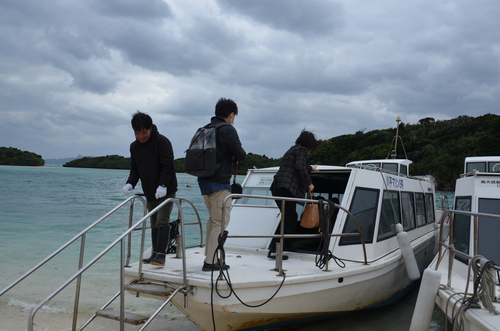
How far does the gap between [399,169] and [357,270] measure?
951cm

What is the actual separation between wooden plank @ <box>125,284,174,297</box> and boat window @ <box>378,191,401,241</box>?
11.4ft

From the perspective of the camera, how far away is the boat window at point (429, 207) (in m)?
10.00

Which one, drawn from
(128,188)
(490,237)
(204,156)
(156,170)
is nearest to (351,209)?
(490,237)

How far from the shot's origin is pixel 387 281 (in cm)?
636

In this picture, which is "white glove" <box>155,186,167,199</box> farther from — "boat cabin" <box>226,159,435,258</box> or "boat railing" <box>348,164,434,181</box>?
"boat railing" <box>348,164,434,181</box>

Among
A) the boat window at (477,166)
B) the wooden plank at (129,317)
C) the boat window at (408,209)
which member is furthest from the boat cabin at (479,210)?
the boat window at (477,166)

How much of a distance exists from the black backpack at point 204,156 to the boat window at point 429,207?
7.04 m

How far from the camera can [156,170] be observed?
5.02 metres

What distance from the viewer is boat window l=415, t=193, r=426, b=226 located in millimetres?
8930

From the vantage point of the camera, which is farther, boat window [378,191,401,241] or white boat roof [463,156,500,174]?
white boat roof [463,156,500,174]

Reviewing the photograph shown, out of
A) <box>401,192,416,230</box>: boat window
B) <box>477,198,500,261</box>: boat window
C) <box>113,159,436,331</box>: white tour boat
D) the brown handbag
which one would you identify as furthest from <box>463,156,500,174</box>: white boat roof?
the brown handbag

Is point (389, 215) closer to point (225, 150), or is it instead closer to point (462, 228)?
point (462, 228)

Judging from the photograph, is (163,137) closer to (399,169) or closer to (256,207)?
(256,207)

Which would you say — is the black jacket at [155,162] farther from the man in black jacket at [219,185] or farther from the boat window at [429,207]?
the boat window at [429,207]
